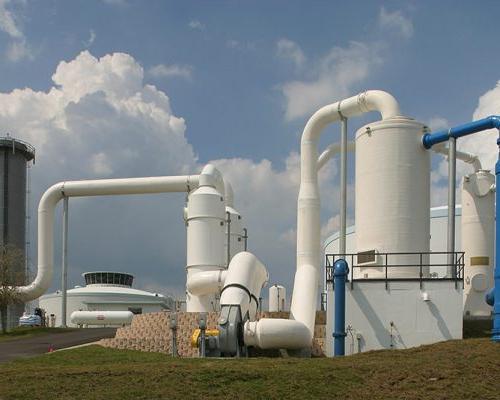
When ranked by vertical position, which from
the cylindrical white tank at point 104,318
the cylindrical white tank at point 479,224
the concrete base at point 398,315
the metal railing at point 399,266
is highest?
the cylindrical white tank at point 479,224

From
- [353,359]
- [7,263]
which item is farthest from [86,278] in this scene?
[353,359]

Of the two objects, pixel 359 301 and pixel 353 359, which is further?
pixel 359 301

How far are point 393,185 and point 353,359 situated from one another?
10.7 metres

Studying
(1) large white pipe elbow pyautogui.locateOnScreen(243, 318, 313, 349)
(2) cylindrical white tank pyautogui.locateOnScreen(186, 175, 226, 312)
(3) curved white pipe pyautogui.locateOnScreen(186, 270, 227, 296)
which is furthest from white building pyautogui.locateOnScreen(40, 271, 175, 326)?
(1) large white pipe elbow pyautogui.locateOnScreen(243, 318, 313, 349)

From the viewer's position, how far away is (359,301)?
28562 mm

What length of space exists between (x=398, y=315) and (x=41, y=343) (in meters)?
19.0

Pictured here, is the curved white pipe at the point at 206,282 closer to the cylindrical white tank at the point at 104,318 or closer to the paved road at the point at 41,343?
the paved road at the point at 41,343

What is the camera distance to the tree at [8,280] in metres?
48.3

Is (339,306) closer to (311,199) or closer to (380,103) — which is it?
(311,199)

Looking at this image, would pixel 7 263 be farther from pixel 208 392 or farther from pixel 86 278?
pixel 208 392

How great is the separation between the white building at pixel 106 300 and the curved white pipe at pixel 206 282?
30345mm

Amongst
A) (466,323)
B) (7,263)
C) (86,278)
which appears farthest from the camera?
(86,278)

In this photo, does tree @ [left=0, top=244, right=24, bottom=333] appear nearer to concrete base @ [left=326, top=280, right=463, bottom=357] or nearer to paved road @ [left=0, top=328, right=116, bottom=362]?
paved road @ [left=0, top=328, right=116, bottom=362]

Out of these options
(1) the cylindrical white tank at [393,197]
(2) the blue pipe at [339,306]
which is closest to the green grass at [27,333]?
(2) the blue pipe at [339,306]
